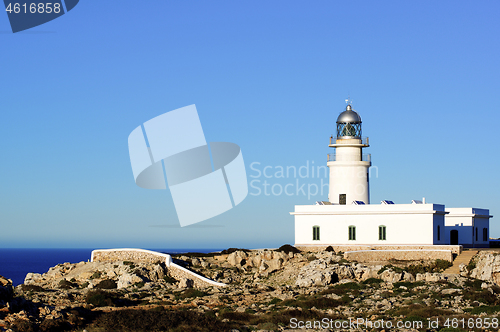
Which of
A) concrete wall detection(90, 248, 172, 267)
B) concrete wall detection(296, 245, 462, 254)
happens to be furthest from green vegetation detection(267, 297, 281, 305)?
concrete wall detection(296, 245, 462, 254)

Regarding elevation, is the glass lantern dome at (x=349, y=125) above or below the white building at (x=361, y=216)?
above

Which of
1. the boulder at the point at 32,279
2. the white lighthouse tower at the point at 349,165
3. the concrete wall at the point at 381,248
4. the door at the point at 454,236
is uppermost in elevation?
the white lighthouse tower at the point at 349,165

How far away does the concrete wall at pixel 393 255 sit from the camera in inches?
1385

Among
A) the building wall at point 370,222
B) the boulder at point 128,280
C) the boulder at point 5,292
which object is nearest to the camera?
the boulder at point 5,292

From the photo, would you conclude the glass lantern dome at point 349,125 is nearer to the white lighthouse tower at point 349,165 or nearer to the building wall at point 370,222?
the white lighthouse tower at point 349,165

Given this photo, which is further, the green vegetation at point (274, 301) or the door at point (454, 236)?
the door at point (454, 236)

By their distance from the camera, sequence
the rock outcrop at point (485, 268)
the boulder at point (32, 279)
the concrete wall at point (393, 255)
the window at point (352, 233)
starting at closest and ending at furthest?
the rock outcrop at point (485, 268) < the concrete wall at point (393, 255) < the boulder at point (32, 279) < the window at point (352, 233)

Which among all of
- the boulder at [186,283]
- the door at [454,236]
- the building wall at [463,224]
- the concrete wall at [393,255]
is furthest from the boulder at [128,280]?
the door at [454,236]

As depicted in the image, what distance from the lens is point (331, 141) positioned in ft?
141

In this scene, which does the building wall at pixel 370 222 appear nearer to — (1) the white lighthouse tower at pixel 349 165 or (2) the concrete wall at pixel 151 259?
(1) the white lighthouse tower at pixel 349 165

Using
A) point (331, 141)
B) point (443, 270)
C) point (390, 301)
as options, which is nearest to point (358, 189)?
point (331, 141)

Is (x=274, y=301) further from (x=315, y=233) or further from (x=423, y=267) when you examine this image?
(x=315, y=233)

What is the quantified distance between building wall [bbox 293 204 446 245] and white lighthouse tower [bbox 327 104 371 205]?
248 centimetres

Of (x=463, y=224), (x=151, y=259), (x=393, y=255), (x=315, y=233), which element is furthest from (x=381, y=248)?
(x=151, y=259)
